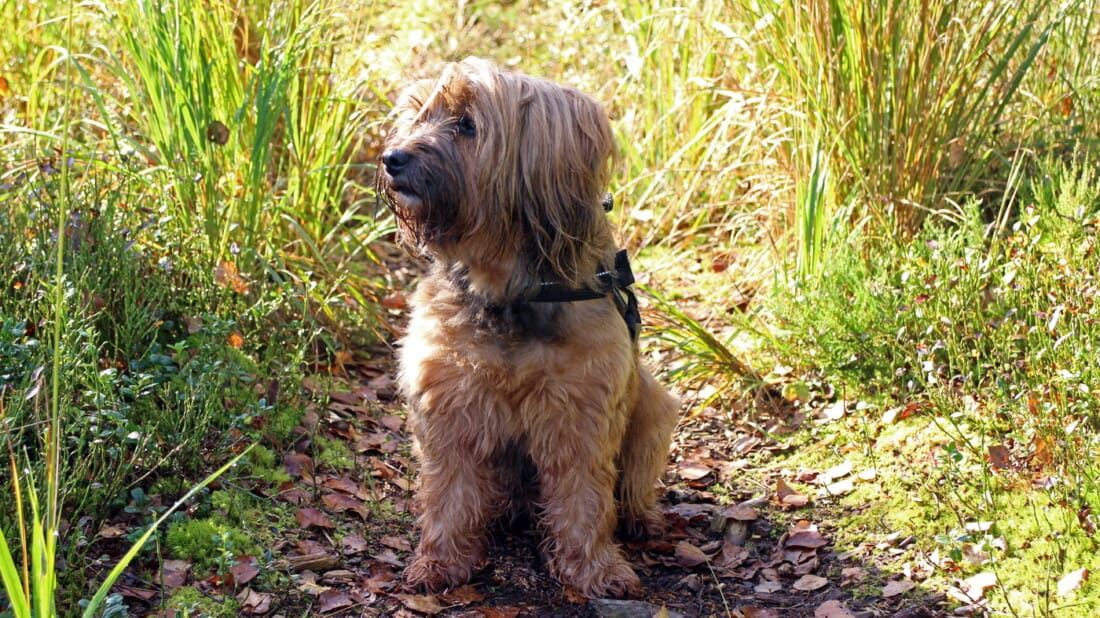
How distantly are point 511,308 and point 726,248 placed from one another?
2.95 metres

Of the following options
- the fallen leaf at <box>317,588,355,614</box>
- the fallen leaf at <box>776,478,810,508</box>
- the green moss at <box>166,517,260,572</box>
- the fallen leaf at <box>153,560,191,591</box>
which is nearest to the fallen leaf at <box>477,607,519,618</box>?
the fallen leaf at <box>317,588,355,614</box>

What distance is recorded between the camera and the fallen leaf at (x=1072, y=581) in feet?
10.5

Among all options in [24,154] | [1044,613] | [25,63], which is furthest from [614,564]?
[25,63]

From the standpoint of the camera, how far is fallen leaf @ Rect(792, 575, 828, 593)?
3617 millimetres

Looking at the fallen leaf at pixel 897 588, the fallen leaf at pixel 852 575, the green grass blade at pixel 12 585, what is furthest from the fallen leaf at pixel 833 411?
the green grass blade at pixel 12 585

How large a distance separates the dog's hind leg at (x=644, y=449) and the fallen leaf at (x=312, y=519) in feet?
3.39

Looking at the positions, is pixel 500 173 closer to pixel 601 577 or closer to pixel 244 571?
pixel 601 577

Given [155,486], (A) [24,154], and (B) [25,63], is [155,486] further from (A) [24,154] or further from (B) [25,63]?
(B) [25,63]

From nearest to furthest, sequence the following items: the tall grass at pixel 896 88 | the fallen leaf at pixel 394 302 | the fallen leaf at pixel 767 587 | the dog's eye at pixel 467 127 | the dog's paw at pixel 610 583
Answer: the dog's eye at pixel 467 127 < the dog's paw at pixel 610 583 < the fallen leaf at pixel 767 587 < the tall grass at pixel 896 88 < the fallen leaf at pixel 394 302

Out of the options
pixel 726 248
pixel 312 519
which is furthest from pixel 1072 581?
pixel 726 248

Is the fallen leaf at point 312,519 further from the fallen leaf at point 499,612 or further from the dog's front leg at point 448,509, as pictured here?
the fallen leaf at point 499,612

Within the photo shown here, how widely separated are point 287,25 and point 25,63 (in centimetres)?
156

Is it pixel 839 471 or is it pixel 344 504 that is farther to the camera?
pixel 839 471

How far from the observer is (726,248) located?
6.05 metres
